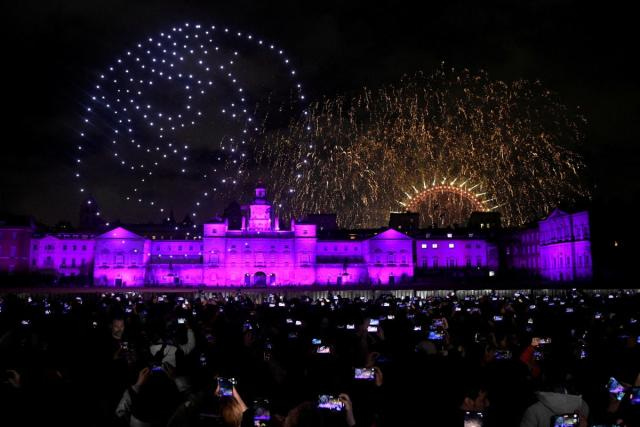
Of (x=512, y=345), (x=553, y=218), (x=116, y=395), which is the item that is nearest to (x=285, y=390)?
(x=116, y=395)

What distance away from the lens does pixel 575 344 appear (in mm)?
12633

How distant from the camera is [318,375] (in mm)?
10414

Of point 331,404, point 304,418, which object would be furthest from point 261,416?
point 304,418

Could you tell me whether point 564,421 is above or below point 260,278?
below

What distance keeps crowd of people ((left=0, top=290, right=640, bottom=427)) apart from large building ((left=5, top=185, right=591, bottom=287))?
240 feet

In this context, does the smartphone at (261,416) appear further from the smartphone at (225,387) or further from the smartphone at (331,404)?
the smartphone at (225,387)

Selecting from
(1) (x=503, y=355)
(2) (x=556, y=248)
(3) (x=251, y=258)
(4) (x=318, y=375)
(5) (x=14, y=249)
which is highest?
(5) (x=14, y=249)

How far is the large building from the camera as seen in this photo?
291 feet

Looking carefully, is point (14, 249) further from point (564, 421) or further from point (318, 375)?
point (564, 421)

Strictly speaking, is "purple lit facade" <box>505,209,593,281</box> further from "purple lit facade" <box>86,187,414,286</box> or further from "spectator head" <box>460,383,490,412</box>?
"spectator head" <box>460,383,490,412</box>

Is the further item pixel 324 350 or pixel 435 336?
pixel 435 336

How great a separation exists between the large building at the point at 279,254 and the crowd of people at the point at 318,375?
73261 mm

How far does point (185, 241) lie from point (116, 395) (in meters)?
87.0

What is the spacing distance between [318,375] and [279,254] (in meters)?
81.9
